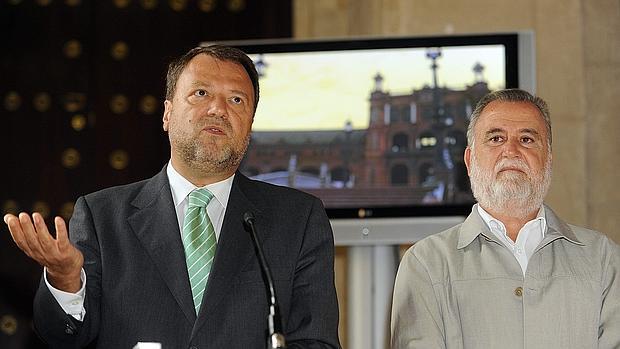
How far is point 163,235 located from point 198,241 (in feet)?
0.27

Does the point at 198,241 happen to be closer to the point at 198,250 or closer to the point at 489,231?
the point at 198,250

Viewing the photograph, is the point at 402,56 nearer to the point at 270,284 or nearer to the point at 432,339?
the point at 432,339

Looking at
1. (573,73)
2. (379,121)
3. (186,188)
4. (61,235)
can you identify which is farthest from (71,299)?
(573,73)

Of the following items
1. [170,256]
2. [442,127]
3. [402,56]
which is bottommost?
[170,256]

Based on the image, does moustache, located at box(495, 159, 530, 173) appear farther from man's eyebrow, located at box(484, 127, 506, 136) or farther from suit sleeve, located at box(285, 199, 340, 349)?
suit sleeve, located at box(285, 199, 340, 349)

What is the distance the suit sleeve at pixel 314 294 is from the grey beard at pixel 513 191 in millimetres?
471

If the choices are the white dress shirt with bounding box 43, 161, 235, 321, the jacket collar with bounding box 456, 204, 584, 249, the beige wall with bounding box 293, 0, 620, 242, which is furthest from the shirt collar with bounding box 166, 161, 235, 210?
the beige wall with bounding box 293, 0, 620, 242

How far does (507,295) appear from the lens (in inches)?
109

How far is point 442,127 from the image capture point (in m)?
4.28

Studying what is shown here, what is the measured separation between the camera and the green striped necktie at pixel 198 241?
2.53 metres

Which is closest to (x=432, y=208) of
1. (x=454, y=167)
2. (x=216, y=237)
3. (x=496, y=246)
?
(x=454, y=167)

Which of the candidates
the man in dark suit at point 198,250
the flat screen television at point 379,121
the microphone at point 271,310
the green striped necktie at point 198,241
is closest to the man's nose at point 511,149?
the man in dark suit at point 198,250

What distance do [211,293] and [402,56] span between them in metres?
2.05

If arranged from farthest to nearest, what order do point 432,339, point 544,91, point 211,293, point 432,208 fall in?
point 544,91, point 432,208, point 432,339, point 211,293
